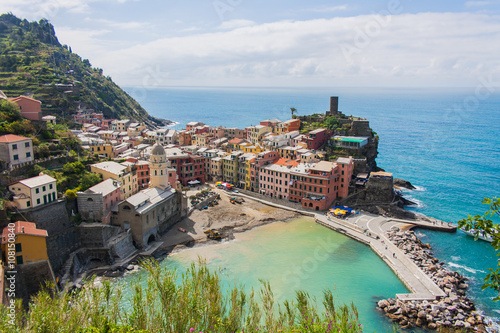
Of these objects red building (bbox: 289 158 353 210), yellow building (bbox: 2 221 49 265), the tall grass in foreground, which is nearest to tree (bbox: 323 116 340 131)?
red building (bbox: 289 158 353 210)

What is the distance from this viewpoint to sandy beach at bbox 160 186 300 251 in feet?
146

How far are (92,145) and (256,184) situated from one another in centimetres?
2960

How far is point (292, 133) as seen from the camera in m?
78.2

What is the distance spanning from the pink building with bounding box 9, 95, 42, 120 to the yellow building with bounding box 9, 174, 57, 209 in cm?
1727

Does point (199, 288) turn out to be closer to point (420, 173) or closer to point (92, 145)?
point (92, 145)

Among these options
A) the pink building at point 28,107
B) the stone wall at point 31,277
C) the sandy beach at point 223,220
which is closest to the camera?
the stone wall at point 31,277

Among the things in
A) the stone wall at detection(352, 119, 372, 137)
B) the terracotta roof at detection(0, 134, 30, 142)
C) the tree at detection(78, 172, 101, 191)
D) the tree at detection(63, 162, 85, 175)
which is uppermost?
A: the terracotta roof at detection(0, 134, 30, 142)

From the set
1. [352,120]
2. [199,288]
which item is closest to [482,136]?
[352,120]

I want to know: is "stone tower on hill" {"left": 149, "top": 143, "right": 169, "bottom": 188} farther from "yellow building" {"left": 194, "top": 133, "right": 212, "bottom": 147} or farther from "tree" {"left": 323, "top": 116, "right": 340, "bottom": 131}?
"tree" {"left": 323, "top": 116, "right": 340, "bottom": 131}

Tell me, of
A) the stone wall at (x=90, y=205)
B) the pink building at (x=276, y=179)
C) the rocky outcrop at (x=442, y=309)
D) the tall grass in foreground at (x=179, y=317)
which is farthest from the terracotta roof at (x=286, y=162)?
the tall grass in foreground at (x=179, y=317)

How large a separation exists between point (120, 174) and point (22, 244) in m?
17.7

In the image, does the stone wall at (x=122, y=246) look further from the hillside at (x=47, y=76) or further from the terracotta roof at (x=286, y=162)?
the hillside at (x=47, y=76)

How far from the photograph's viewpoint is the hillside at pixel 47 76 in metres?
85.9

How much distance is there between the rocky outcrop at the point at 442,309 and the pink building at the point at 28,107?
50.3 meters
